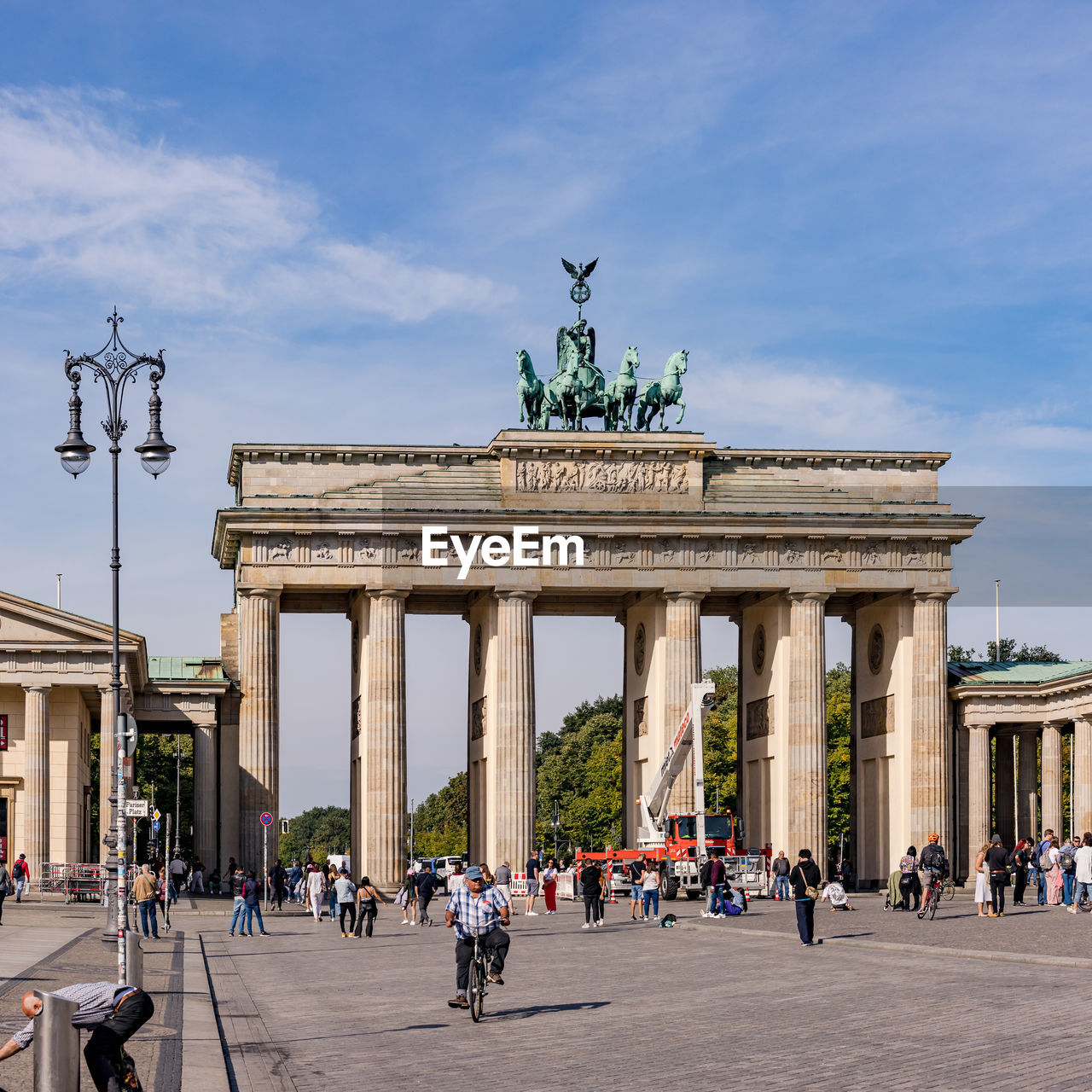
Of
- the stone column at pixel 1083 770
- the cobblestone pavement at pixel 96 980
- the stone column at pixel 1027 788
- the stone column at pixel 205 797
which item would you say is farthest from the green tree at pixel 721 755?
the cobblestone pavement at pixel 96 980

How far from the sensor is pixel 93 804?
129m

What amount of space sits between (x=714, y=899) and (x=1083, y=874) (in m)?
9.94

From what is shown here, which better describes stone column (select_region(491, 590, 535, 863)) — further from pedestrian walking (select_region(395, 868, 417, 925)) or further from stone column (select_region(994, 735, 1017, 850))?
stone column (select_region(994, 735, 1017, 850))

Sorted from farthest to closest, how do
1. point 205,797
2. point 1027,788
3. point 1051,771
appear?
point 1027,788 → point 1051,771 → point 205,797


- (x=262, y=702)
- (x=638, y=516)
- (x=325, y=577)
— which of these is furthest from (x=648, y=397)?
(x=262, y=702)

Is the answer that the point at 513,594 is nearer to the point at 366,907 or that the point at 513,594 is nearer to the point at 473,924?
the point at 366,907

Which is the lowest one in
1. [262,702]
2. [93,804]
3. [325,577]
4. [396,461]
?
[93,804]

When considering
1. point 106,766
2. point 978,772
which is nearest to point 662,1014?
point 106,766

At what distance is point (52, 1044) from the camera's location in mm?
13086

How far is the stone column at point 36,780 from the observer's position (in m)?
69.4

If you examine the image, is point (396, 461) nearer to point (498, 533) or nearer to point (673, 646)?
point (498, 533)

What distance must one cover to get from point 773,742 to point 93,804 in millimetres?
64589

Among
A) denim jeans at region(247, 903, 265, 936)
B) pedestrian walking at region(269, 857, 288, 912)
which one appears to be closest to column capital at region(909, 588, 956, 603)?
pedestrian walking at region(269, 857, 288, 912)

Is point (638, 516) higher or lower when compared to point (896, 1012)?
higher
